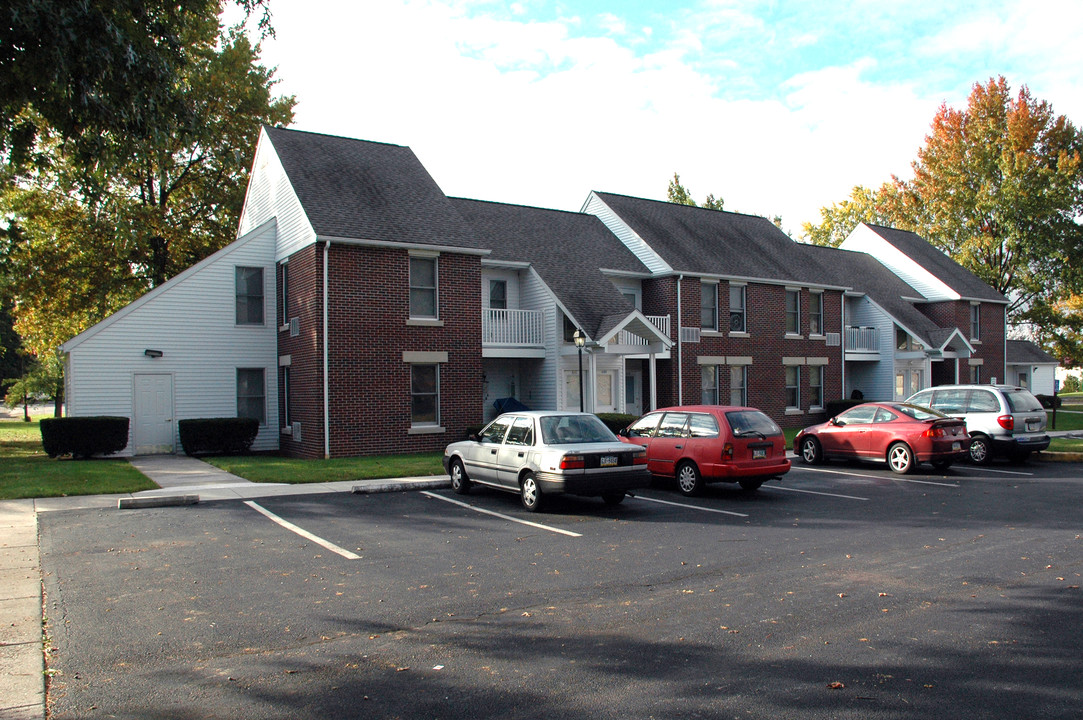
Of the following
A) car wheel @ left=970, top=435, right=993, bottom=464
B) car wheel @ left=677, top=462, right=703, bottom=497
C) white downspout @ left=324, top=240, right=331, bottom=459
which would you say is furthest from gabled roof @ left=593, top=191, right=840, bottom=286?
car wheel @ left=677, top=462, right=703, bottom=497

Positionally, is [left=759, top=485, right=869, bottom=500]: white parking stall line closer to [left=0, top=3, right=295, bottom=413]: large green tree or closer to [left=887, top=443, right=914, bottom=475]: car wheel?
[left=887, top=443, right=914, bottom=475]: car wheel

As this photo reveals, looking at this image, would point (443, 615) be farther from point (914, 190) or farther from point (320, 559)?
point (914, 190)

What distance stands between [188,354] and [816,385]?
24.2 metres

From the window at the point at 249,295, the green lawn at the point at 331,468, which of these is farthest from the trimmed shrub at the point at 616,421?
the window at the point at 249,295

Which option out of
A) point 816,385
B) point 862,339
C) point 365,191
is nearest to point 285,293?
point 365,191

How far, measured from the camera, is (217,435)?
22.2 metres

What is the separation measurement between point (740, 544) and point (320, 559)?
494 cm

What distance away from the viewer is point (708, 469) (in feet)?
44.3

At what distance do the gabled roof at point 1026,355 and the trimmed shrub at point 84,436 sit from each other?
51.4 meters

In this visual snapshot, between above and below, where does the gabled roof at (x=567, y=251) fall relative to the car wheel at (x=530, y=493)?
above

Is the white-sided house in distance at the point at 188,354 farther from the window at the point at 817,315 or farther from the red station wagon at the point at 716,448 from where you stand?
the window at the point at 817,315

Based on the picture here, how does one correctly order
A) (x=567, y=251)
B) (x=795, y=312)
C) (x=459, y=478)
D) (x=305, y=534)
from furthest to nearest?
(x=795, y=312) → (x=567, y=251) → (x=459, y=478) → (x=305, y=534)

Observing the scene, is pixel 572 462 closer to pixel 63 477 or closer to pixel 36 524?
pixel 36 524

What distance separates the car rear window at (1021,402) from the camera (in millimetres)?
18406
